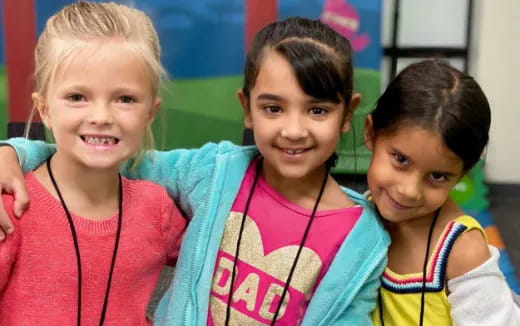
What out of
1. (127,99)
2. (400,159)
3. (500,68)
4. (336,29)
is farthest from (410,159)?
(500,68)

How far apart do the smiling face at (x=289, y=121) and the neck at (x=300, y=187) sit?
62 millimetres

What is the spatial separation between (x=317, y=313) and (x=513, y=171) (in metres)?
2.53

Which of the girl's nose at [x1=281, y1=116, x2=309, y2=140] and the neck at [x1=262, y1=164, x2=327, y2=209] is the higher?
the girl's nose at [x1=281, y1=116, x2=309, y2=140]

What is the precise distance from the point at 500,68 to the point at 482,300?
7.74 feet

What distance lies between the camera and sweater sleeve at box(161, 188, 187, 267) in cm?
109

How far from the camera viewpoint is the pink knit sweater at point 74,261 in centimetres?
95

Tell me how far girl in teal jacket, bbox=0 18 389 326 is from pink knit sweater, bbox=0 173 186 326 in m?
0.08

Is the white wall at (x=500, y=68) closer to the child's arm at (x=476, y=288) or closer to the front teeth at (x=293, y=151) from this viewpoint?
the child's arm at (x=476, y=288)

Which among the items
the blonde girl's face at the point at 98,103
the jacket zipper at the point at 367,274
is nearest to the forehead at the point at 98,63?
the blonde girl's face at the point at 98,103

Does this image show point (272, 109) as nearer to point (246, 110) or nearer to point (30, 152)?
point (246, 110)

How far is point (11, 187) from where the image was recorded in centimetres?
97

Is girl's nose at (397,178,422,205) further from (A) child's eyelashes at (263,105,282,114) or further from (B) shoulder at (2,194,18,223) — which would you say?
(B) shoulder at (2,194,18,223)

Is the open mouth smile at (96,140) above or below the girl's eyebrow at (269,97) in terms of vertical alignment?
below

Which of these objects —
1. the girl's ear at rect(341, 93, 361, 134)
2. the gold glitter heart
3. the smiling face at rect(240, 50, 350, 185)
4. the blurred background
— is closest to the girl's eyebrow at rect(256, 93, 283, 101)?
the smiling face at rect(240, 50, 350, 185)
